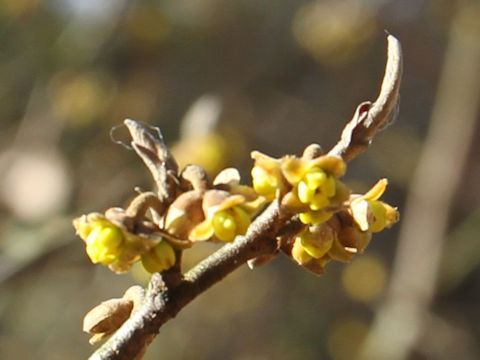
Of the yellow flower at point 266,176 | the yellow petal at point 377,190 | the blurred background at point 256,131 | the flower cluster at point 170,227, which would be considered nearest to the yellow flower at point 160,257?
the flower cluster at point 170,227

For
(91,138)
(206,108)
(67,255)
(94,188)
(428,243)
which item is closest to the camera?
(206,108)

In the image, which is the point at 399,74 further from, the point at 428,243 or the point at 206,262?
the point at 428,243

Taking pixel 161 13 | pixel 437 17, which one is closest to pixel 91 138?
pixel 161 13

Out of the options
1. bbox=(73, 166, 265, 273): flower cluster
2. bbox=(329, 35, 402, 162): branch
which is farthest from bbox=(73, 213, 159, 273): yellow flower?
bbox=(329, 35, 402, 162): branch

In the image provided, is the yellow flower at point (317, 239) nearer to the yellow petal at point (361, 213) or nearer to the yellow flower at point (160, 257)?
the yellow petal at point (361, 213)

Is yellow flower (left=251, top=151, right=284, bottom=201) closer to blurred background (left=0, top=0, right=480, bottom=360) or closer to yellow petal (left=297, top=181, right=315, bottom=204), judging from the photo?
yellow petal (left=297, top=181, right=315, bottom=204)

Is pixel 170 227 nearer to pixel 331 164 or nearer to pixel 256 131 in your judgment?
pixel 331 164

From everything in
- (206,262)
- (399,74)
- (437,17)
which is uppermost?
(399,74)
